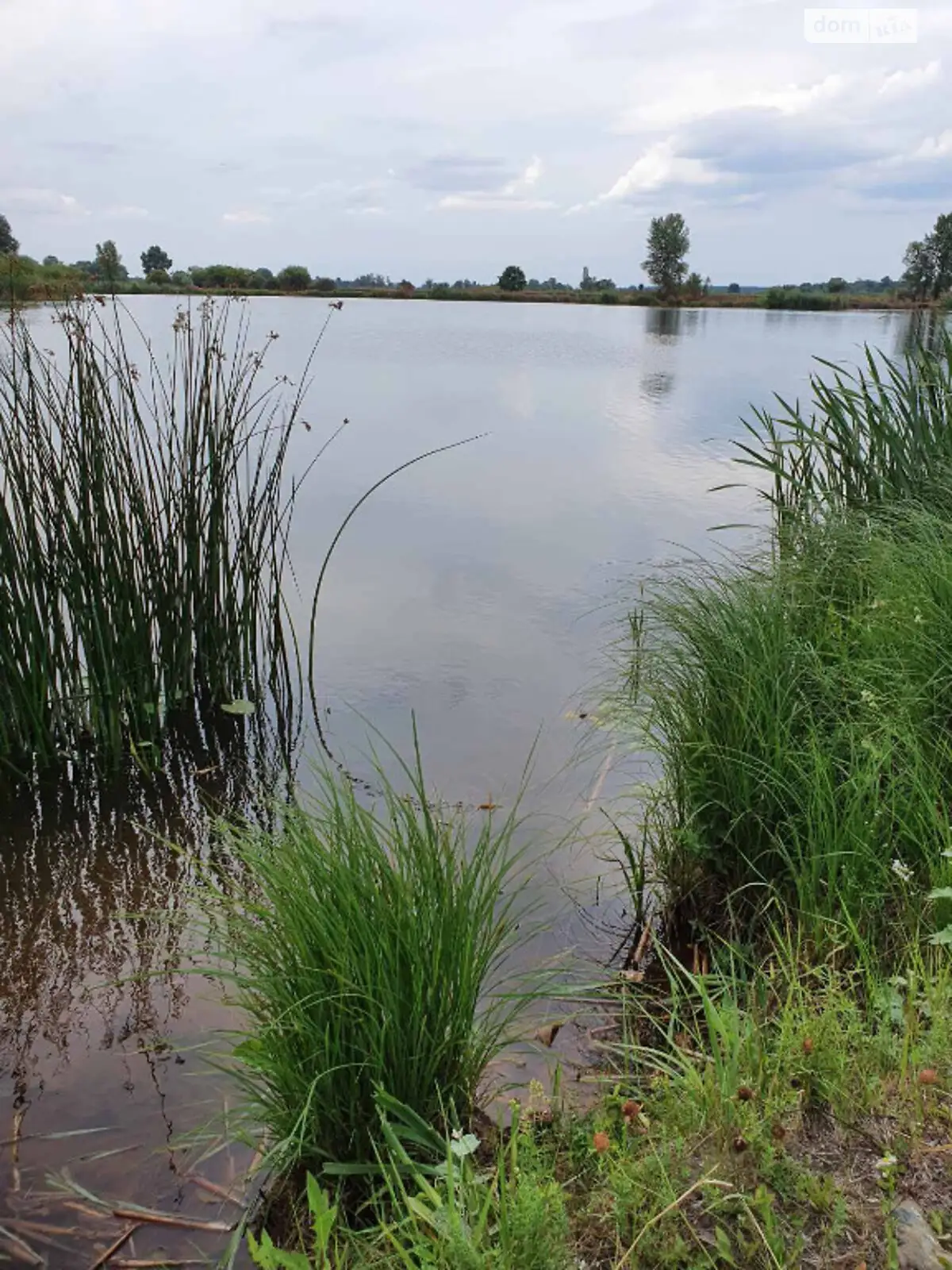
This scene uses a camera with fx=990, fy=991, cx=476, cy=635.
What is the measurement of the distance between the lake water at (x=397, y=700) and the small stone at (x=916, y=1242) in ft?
3.44

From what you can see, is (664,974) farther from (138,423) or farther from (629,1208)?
(138,423)

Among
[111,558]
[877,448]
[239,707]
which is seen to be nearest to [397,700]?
[239,707]

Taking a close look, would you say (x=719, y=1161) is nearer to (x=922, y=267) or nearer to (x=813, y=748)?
(x=813, y=748)

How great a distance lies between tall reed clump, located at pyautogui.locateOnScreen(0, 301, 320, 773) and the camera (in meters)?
3.04

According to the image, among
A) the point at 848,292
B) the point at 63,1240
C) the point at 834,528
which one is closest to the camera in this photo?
the point at 63,1240

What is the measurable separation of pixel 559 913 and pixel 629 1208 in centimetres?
124

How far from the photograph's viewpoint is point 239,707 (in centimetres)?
373

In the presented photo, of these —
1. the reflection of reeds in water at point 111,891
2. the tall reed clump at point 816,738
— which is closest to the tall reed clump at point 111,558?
the reflection of reeds in water at point 111,891

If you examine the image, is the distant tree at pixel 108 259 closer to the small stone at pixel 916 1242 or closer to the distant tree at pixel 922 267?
the small stone at pixel 916 1242

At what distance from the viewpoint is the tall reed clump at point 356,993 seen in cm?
157

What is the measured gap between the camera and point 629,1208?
1.36 m

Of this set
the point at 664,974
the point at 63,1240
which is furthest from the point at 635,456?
the point at 63,1240

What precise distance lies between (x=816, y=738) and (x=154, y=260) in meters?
4.74

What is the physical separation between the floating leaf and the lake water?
1.08 ft
